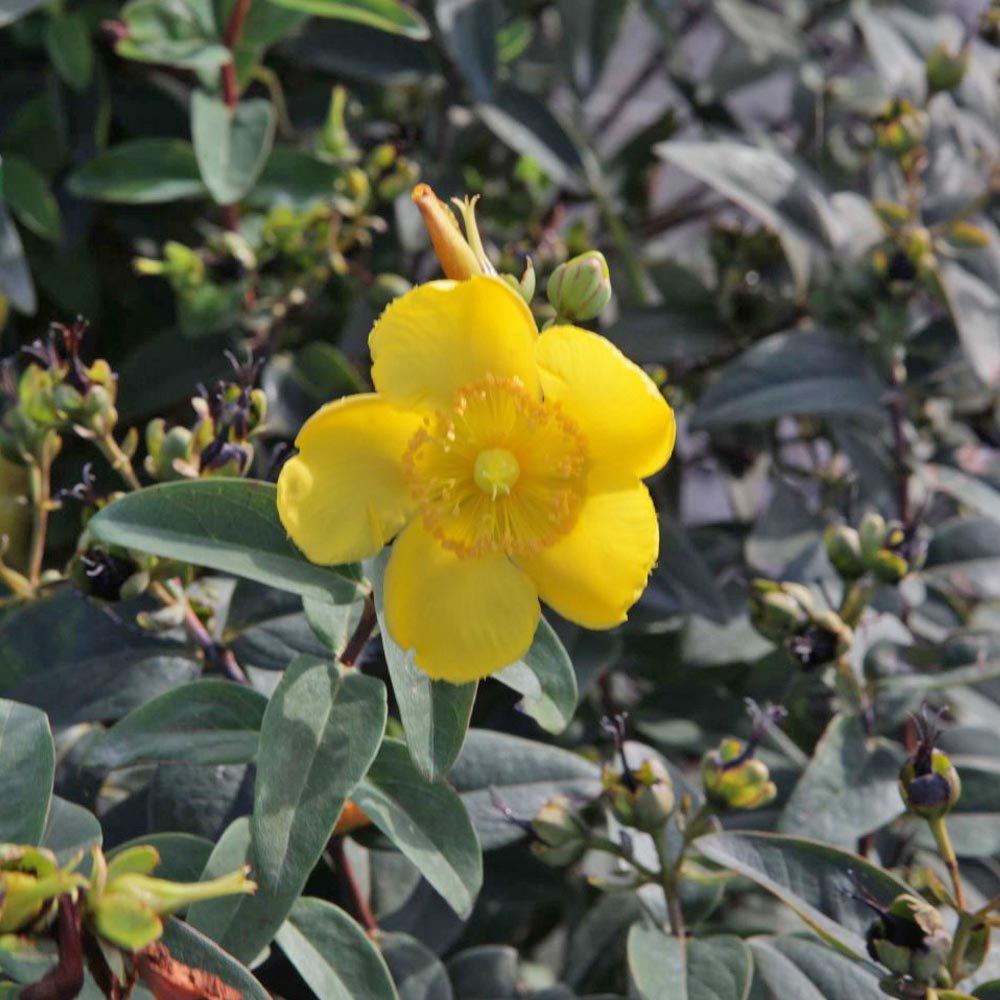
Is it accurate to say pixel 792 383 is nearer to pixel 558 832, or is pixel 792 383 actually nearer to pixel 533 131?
pixel 533 131

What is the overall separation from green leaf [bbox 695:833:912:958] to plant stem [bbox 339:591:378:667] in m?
0.23

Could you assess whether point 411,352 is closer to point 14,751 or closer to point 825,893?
point 14,751

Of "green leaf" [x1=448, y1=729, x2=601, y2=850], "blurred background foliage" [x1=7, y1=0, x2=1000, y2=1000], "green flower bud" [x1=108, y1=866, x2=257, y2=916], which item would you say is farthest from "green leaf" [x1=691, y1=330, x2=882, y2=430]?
"green flower bud" [x1=108, y1=866, x2=257, y2=916]

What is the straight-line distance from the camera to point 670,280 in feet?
4.29

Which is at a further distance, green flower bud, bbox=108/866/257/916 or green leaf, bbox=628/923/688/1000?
green leaf, bbox=628/923/688/1000

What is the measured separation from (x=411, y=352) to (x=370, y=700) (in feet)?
0.59

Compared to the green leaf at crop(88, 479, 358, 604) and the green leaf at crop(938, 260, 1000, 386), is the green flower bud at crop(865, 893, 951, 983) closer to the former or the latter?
the green leaf at crop(88, 479, 358, 604)

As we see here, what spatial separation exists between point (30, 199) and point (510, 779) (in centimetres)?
67

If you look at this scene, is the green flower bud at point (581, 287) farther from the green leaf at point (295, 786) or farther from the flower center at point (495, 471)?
the green leaf at point (295, 786)

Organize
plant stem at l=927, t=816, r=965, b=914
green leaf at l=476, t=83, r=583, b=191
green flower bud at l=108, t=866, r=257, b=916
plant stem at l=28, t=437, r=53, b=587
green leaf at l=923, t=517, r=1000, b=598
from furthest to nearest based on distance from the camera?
green leaf at l=476, t=83, r=583, b=191 < green leaf at l=923, t=517, r=1000, b=598 < plant stem at l=28, t=437, r=53, b=587 < plant stem at l=927, t=816, r=965, b=914 < green flower bud at l=108, t=866, r=257, b=916

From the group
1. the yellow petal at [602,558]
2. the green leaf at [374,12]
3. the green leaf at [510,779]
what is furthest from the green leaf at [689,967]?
the green leaf at [374,12]

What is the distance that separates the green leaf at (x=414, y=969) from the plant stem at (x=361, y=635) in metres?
0.25

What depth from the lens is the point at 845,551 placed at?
88 cm

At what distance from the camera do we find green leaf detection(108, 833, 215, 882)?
2.25 feet
